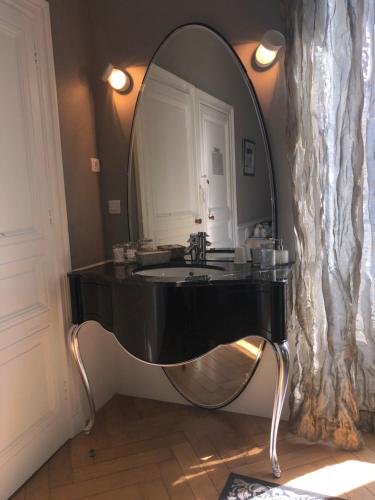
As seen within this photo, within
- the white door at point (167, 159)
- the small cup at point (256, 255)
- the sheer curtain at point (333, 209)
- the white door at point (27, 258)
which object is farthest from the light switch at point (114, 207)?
the sheer curtain at point (333, 209)

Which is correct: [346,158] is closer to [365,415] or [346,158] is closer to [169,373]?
[365,415]

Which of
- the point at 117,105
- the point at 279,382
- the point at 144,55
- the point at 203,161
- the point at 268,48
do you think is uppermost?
the point at 144,55

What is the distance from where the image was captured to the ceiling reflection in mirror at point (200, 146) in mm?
2006

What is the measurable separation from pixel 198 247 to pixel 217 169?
400 millimetres

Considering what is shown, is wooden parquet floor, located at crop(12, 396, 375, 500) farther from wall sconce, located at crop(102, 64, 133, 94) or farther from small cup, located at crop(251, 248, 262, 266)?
wall sconce, located at crop(102, 64, 133, 94)

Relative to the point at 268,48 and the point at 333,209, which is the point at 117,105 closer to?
the point at 268,48

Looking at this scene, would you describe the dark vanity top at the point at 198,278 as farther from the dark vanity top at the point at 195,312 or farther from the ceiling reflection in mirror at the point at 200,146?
the ceiling reflection in mirror at the point at 200,146

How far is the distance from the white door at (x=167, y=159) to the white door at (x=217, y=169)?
5 cm

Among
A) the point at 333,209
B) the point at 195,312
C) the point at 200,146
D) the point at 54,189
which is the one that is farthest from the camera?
the point at 200,146

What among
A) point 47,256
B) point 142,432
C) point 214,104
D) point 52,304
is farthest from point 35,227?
point 142,432

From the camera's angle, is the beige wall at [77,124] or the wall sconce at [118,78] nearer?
the beige wall at [77,124]

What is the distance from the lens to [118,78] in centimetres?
227

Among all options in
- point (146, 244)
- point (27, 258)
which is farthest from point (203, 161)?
point (27, 258)

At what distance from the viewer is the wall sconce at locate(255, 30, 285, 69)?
73.0 inches
